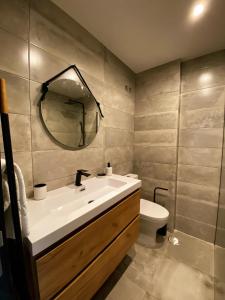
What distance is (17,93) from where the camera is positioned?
0.92 metres

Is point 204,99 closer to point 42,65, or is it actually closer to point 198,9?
point 198,9

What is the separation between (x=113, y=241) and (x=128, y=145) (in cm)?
129

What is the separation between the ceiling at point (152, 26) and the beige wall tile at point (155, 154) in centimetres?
117

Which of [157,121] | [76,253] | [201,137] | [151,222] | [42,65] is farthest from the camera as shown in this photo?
[157,121]

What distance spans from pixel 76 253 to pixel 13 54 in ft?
4.20

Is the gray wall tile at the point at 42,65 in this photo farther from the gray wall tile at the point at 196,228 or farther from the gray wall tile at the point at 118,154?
the gray wall tile at the point at 196,228

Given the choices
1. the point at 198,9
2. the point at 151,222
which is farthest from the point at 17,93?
the point at 151,222

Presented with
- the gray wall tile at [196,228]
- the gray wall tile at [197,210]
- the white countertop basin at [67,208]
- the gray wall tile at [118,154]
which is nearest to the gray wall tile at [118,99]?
the gray wall tile at [118,154]

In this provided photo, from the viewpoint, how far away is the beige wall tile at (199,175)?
66.0 inches

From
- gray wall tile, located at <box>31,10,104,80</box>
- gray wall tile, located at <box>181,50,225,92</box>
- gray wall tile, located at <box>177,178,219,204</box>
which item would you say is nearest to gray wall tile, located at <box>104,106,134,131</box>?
gray wall tile, located at <box>31,10,104,80</box>

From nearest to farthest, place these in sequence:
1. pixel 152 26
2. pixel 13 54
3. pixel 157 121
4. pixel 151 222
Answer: pixel 13 54
pixel 152 26
pixel 151 222
pixel 157 121

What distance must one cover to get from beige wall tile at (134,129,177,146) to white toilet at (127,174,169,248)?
0.85 m

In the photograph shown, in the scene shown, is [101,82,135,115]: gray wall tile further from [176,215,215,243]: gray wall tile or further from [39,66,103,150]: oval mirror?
[176,215,215,243]: gray wall tile

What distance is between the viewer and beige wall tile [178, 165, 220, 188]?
1.68 meters
